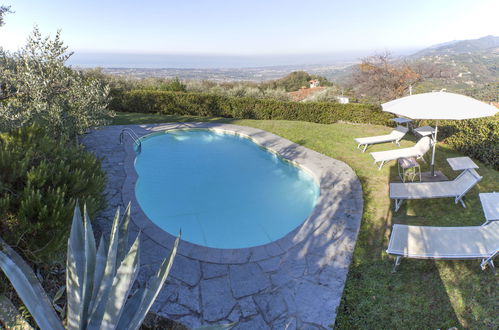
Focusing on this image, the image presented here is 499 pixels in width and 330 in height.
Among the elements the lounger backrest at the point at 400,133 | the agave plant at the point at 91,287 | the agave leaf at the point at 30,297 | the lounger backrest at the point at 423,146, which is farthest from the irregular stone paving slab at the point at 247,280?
the lounger backrest at the point at 400,133

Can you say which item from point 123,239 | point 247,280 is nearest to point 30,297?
point 123,239

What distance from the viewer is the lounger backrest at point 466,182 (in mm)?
6412

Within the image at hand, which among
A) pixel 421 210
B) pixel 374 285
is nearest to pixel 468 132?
pixel 421 210

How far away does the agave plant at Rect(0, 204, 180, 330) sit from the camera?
7.68ft

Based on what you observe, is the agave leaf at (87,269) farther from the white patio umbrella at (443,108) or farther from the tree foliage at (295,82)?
the tree foliage at (295,82)

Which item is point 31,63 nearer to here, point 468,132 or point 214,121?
point 214,121

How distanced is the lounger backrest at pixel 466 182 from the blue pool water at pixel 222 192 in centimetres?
348

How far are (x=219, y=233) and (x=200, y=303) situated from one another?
2.55 meters

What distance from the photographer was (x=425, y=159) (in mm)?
10102

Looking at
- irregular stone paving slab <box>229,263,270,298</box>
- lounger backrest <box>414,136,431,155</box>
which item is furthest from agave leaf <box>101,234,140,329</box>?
lounger backrest <box>414,136,431,155</box>

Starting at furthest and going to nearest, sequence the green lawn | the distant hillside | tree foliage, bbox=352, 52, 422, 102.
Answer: the distant hillside < tree foliage, bbox=352, 52, 422, 102 < the green lawn

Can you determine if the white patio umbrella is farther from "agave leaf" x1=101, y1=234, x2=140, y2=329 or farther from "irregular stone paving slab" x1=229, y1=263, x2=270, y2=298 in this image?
"agave leaf" x1=101, y1=234, x2=140, y2=329

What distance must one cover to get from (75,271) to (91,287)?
0.86ft

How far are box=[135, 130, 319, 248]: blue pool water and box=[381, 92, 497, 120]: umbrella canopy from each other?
3.33 m
